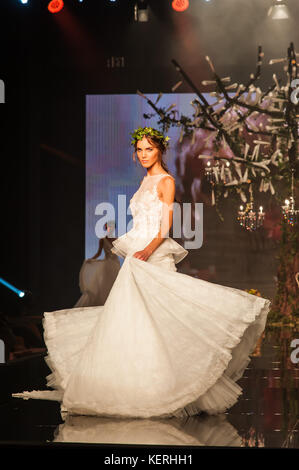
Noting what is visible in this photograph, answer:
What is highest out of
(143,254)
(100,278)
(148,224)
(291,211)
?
(291,211)

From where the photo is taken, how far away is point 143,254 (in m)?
3.17

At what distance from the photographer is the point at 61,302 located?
9.63 meters

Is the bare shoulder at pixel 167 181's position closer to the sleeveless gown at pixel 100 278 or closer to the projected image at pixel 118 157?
the sleeveless gown at pixel 100 278

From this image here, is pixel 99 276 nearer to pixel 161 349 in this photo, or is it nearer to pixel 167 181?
pixel 167 181

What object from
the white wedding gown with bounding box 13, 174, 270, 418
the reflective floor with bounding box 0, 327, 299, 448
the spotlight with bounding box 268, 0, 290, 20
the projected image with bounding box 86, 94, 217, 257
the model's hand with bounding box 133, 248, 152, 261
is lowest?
the reflective floor with bounding box 0, 327, 299, 448

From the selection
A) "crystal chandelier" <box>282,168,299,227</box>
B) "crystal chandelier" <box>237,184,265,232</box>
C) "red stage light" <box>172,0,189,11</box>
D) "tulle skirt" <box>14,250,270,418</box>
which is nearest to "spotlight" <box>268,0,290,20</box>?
"red stage light" <box>172,0,189,11</box>

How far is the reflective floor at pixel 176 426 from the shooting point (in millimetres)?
2455

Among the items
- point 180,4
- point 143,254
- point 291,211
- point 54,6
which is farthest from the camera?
point 291,211

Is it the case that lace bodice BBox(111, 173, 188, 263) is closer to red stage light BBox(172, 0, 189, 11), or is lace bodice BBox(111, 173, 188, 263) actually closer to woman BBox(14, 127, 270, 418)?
woman BBox(14, 127, 270, 418)

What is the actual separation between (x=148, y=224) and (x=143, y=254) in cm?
17

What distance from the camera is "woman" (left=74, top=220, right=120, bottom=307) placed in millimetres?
8359

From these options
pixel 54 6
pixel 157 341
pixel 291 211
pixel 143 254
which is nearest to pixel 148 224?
pixel 143 254

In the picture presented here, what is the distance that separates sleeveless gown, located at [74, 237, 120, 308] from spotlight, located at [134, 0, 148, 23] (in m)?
2.73
